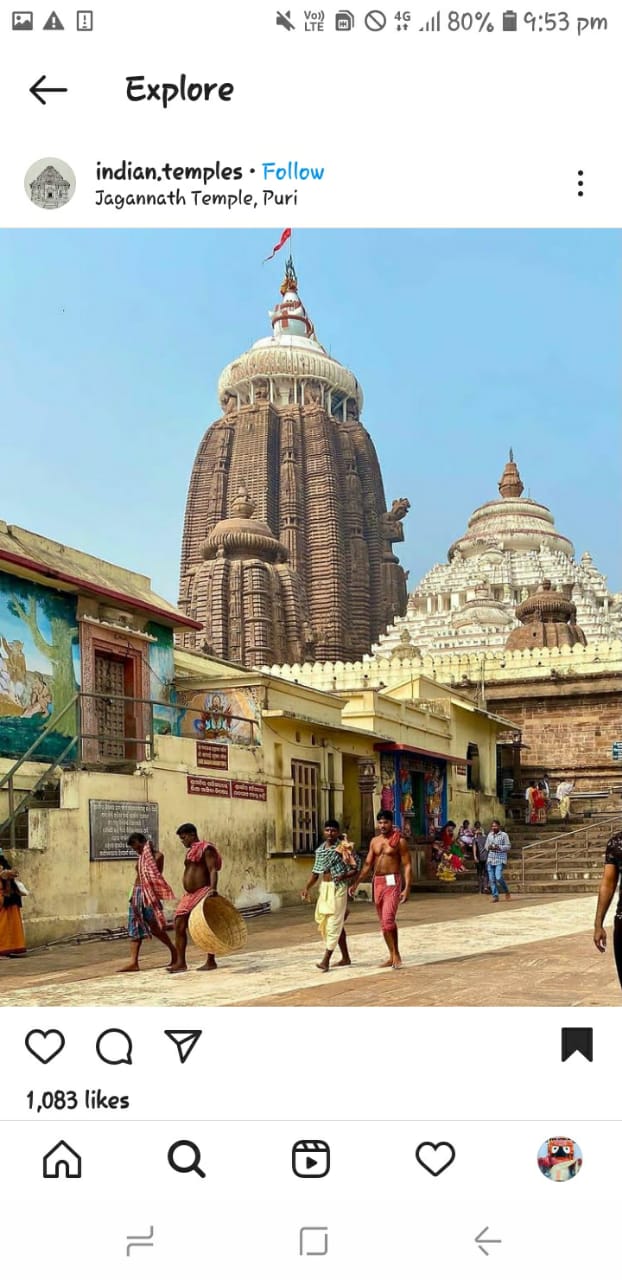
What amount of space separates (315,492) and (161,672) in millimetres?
40573

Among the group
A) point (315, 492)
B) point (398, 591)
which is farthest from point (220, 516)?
point (398, 591)

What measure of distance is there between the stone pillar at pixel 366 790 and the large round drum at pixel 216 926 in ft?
40.4

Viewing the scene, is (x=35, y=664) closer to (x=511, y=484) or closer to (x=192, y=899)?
(x=192, y=899)

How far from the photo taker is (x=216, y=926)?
8.99 meters

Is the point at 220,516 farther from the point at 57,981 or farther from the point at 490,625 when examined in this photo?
the point at 57,981

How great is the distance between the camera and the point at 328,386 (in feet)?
209
